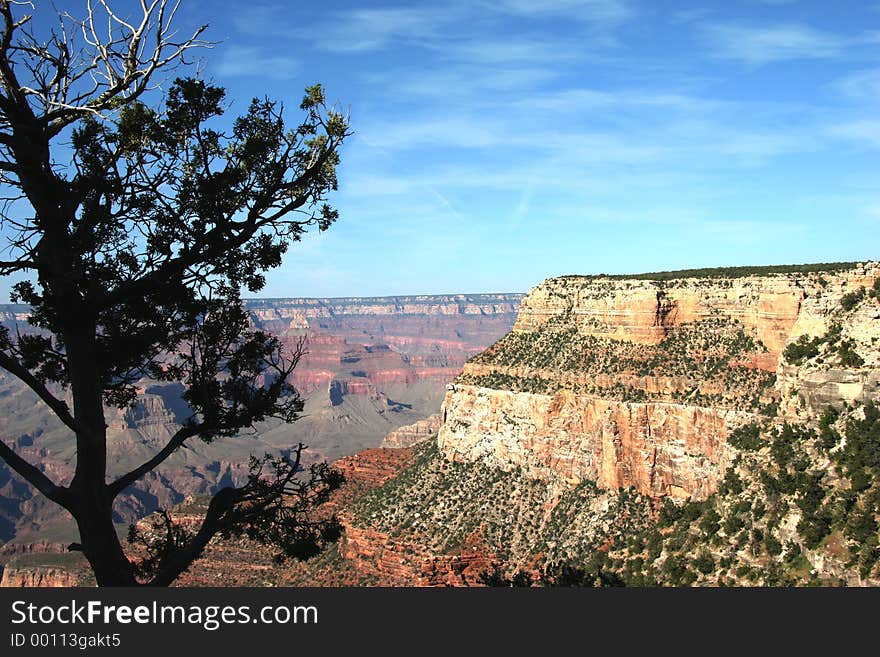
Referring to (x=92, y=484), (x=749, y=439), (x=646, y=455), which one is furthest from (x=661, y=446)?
(x=92, y=484)

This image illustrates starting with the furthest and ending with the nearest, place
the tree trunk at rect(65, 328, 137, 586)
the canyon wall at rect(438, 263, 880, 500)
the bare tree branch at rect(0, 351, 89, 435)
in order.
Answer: the canyon wall at rect(438, 263, 880, 500)
the tree trunk at rect(65, 328, 137, 586)
the bare tree branch at rect(0, 351, 89, 435)

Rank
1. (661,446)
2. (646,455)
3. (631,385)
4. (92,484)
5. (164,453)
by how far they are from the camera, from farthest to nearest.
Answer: (631,385)
(646,455)
(661,446)
(164,453)
(92,484)

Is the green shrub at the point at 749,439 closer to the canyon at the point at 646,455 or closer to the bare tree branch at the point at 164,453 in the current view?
the canyon at the point at 646,455

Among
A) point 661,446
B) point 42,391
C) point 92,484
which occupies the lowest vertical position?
point 661,446

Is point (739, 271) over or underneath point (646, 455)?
over

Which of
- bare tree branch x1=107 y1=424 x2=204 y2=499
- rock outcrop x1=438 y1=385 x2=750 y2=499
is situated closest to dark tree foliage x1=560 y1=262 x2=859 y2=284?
rock outcrop x1=438 y1=385 x2=750 y2=499

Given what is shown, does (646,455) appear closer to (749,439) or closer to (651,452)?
(651,452)

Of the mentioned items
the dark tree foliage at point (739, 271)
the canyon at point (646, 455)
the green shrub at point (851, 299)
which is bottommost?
the canyon at point (646, 455)

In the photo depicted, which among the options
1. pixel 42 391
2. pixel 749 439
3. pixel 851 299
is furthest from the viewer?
pixel 749 439

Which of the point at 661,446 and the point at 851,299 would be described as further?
the point at 661,446

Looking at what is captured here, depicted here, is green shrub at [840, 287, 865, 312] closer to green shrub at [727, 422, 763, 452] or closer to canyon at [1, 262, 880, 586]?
canyon at [1, 262, 880, 586]

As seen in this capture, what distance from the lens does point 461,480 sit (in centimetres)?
6062

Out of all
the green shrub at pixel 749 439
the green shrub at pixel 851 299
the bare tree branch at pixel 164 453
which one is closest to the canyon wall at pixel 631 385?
the green shrub at pixel 749 439

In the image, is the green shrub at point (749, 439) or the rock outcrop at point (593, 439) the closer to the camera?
the green shrub at point (749, 439)
